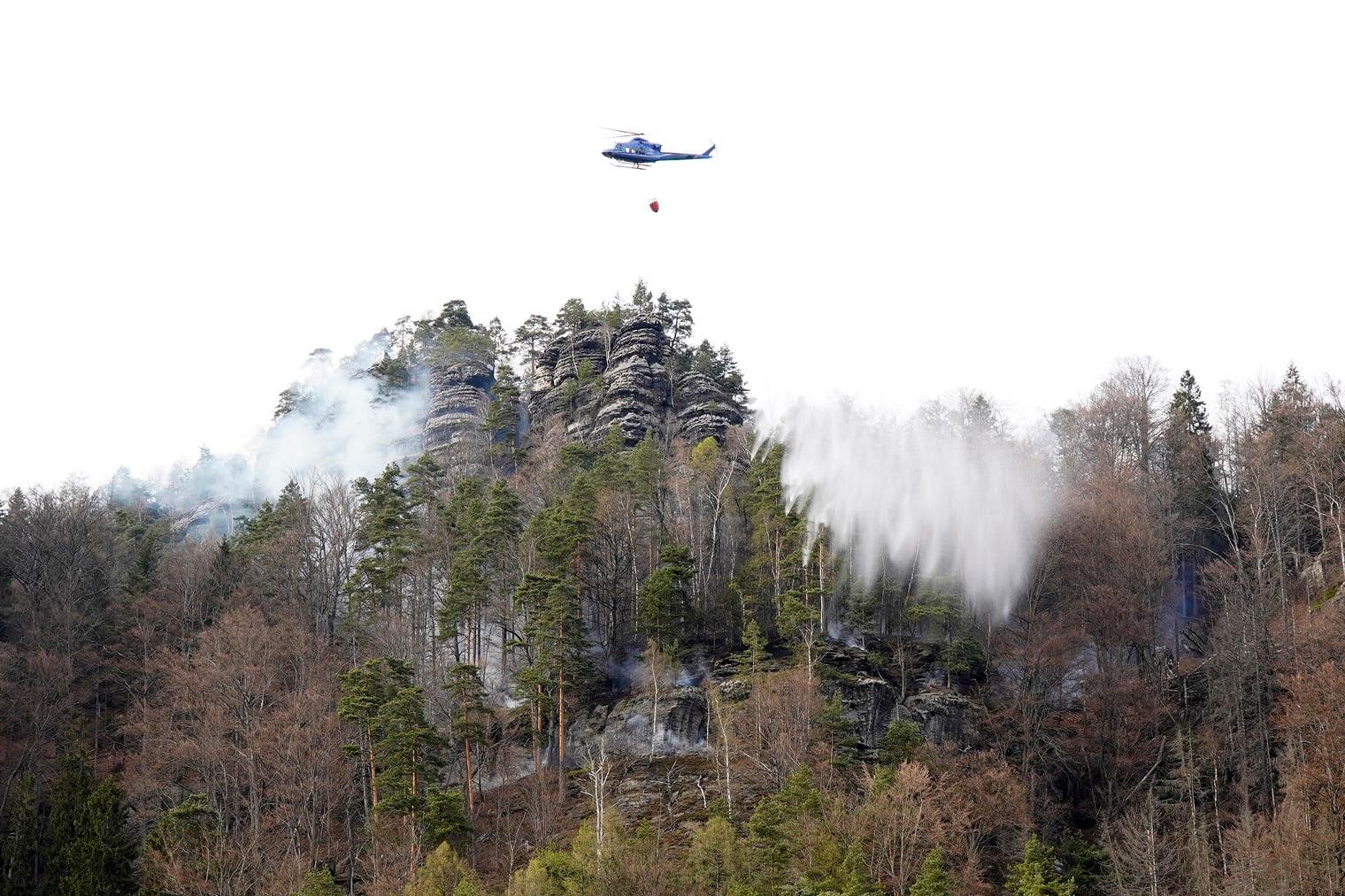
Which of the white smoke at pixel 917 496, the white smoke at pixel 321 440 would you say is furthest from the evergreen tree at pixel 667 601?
the white smoke at pixel 321 440

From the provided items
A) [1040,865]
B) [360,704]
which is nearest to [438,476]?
[360,704]

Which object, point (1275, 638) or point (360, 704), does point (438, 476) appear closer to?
point (360, 704)

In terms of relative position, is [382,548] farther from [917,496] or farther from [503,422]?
[917,496]

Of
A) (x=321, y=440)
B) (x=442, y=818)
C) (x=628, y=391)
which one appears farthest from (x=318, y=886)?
(x=321, y=440)

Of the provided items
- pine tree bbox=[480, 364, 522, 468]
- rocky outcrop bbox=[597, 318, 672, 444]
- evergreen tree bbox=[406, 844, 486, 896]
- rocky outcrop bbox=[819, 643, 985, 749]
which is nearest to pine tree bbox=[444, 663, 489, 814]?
evergreen tree bbox=[406, 844, 486, 896]

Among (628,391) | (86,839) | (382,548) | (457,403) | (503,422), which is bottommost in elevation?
(86,839)
